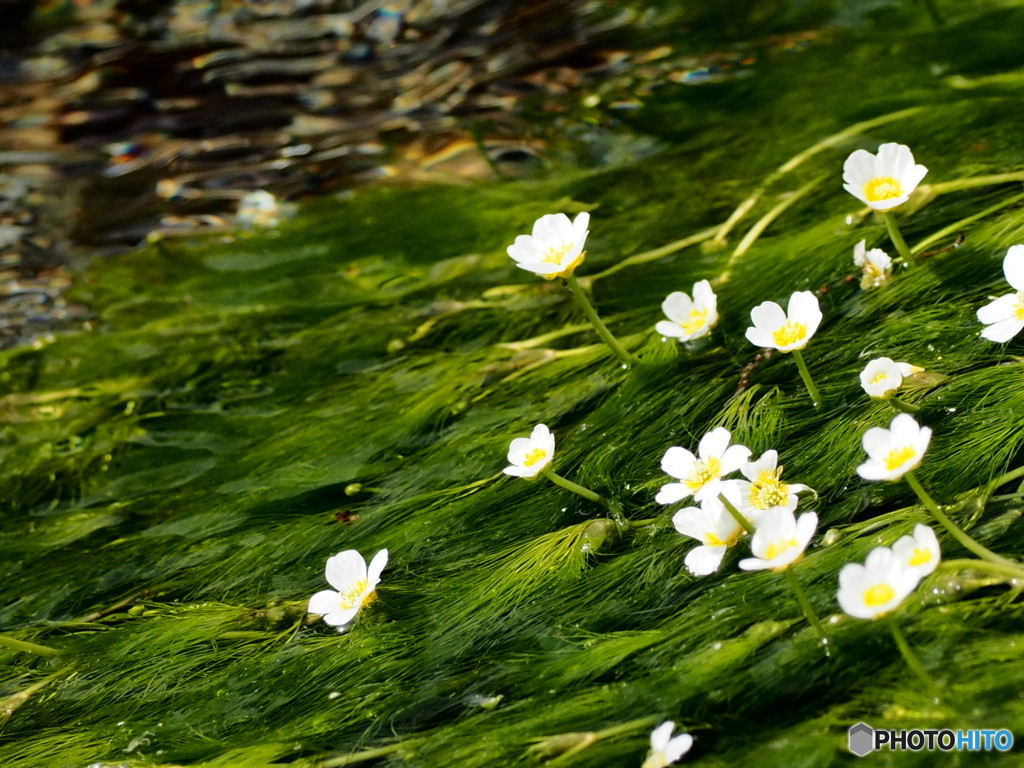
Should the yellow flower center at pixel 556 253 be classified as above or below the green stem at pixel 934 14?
above

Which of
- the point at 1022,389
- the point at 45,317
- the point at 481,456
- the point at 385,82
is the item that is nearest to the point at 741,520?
the point at 1022,389

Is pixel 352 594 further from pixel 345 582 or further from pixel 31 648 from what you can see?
pixel 31 648

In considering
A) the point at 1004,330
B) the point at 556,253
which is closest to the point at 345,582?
the point at 556,253

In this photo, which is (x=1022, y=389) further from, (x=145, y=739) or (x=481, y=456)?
(x=145, y=739)

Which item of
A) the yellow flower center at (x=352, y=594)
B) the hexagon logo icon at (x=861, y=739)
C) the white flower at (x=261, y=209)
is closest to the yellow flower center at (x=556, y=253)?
the yellow flower center at (x=352, y=594)

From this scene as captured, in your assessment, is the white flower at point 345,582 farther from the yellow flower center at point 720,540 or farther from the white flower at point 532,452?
the yellow flower center at point 720,540
